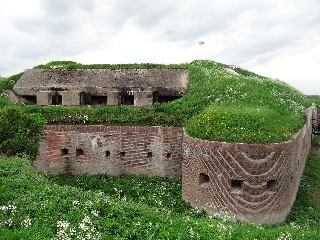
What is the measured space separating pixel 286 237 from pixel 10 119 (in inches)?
366

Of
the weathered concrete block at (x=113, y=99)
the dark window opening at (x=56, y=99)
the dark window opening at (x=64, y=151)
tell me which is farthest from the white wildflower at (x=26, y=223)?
the dark window opening at (x=56, y=99)

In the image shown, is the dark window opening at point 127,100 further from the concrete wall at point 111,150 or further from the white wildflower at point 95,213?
the white wildflower at point 95,213

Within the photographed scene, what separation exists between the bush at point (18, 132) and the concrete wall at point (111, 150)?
288 centimetres

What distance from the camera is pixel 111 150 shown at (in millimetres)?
16172

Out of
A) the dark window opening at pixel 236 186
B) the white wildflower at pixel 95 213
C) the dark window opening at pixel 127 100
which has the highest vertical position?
the dark window opening at pixel 127 100

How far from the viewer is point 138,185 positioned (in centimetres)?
1482

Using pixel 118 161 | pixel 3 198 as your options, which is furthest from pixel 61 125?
pixel 3 198

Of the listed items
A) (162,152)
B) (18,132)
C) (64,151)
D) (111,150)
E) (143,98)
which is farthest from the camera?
(143,98)

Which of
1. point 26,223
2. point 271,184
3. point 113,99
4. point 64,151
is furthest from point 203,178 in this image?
point 113,99

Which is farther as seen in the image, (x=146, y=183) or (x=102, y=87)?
(x=102, y=87)

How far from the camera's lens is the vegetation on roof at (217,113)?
41.7ft

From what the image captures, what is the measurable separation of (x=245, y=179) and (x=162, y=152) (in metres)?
4.70

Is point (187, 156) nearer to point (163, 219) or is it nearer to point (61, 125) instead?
point (163, 219)

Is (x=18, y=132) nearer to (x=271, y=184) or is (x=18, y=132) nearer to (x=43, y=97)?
(x=43, y=97)
